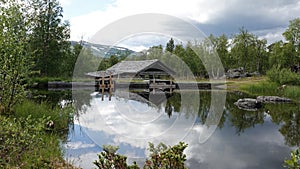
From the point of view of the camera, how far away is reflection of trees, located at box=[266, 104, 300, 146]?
848 cm

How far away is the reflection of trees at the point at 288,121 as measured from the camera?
848 centimetres

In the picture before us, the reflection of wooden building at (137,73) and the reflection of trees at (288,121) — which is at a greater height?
the reflection of wooden building at (137,73)

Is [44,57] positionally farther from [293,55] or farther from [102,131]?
[293,55]

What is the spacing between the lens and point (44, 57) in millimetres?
33688

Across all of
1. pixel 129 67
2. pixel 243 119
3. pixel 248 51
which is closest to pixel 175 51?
pixel 129 67

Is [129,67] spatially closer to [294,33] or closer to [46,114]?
[46,114]

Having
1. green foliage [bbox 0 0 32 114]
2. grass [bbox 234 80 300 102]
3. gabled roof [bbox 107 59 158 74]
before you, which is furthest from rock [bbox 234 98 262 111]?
green foliage [bbox 0 0 32 114]

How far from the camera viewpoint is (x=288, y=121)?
443 inches

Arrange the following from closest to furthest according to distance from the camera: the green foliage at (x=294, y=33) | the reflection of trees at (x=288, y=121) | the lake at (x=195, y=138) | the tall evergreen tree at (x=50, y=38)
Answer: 1. the lake at (x=195, y=138)
2. the reflection of trees at (x=288, y=121)
3. the tall evergreen tree at (x=50, y=38)
4. the green foliage at (x=294, y=33)

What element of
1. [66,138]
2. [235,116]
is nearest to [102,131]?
[66,138]

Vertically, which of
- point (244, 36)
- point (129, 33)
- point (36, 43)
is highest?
point (244, 36)

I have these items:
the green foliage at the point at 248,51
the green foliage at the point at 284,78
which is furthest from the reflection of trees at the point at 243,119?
the green foliage at the point at 248,51

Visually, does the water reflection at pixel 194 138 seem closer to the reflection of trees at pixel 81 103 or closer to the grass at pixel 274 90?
the reflection of trees at pixel 81 103

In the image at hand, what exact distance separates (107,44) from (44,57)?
96.7ft
